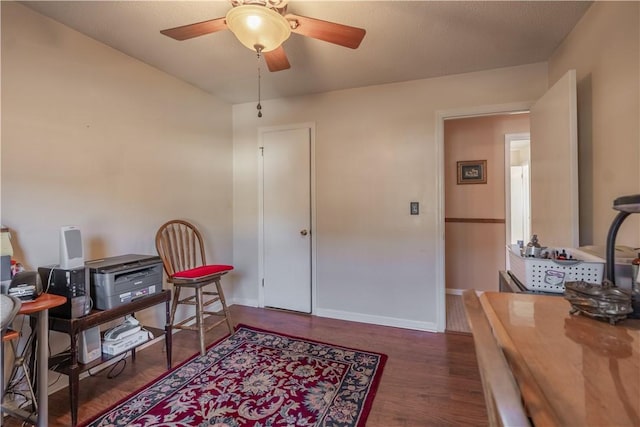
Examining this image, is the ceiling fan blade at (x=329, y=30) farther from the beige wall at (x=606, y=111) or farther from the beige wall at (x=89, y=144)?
the beige wall at (x=89, y=144)

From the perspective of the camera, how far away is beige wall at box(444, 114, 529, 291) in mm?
3621

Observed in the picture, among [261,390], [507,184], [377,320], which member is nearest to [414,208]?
[377,320]

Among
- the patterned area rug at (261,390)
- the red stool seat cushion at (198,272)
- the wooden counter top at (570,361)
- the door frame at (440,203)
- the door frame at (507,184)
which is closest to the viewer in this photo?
the wooden counter top at (570,361)

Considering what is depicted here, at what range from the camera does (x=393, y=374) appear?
79.0 inches

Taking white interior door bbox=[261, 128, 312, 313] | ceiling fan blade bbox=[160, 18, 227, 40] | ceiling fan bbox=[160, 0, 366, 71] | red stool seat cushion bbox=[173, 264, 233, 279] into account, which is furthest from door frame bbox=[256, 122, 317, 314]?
ceiling fan blade bbox=[160, 18, 227, 40]

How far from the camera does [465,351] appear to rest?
232 cm

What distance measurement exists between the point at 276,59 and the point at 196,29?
1.51 feet

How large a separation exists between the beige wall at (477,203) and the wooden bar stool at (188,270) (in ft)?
9.40

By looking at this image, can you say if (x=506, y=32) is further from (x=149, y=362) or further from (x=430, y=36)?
(x=149, y=362)

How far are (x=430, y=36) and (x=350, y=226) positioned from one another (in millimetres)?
1705

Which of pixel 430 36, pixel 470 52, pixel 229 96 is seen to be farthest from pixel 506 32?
pixel 229 96

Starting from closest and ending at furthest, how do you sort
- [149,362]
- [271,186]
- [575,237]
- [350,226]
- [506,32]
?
[575,237]
[506,32]
[149,362]
[350,226]
[271,186]

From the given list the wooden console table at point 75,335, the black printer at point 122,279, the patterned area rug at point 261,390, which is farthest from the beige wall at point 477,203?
the wooden console table at point 75,335

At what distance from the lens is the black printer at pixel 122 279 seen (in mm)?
1727
